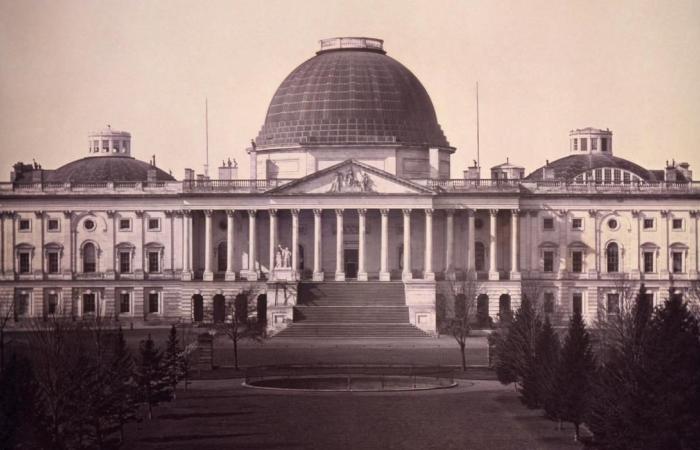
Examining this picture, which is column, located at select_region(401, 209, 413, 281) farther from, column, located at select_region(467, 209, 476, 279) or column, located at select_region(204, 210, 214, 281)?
column, located at select_region(204, 210, 214, 281)

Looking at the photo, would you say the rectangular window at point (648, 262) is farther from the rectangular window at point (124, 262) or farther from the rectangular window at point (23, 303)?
the rectangular window at point (23, 303)

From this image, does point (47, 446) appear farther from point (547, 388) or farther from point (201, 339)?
point (201, 339)

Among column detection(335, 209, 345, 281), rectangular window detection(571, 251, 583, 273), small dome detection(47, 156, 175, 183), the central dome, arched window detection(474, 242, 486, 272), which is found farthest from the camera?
small dome detection(47, 156, 175, 183)

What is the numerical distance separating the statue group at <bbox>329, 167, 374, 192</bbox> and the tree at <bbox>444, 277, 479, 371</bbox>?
32.3 feet

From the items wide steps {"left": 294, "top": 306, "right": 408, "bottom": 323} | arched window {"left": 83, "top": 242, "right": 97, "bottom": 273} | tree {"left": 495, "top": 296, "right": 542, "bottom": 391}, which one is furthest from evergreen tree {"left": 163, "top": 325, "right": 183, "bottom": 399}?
arched window {"left": 83, "top": 242, "right": 97, "bottom": 273}

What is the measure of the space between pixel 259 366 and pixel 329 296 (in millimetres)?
32764

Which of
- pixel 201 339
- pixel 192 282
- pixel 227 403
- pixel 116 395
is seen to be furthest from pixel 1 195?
pixel 116 395

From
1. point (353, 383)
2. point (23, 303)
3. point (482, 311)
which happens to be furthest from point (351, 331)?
point (23, 303)

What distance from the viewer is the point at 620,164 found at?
145 meters

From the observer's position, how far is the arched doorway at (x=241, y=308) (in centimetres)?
10750

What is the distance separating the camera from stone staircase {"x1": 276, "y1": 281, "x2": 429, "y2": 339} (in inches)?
4523

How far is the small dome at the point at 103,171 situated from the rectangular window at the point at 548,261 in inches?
1315

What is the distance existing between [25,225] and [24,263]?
3.08 m

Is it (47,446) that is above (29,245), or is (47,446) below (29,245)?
below
